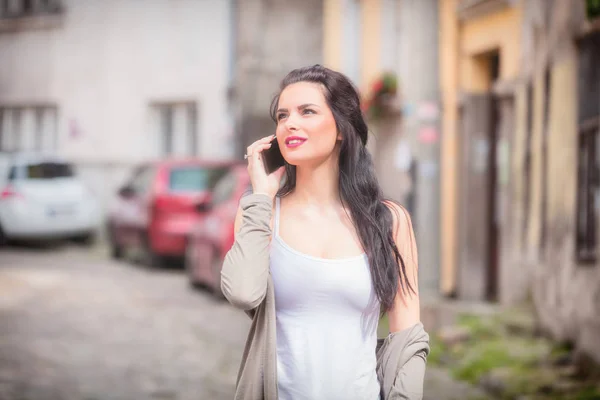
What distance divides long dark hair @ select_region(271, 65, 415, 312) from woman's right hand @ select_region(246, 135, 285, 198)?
87 mm

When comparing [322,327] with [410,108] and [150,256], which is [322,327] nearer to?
[410,108]

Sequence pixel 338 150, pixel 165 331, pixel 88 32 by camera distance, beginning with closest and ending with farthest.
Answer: pixel 338 150
pixel 165 331
pixel 88 32

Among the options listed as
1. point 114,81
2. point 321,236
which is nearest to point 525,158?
point 321,236

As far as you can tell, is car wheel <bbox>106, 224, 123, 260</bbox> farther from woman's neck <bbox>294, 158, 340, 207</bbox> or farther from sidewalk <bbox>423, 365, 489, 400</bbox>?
woman's neck <bbox>294, 158, 340, 207</bbox>

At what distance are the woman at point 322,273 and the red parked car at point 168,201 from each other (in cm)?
966

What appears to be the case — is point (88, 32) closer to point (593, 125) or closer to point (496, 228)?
point (496, 228)

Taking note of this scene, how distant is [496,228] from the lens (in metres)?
10.7

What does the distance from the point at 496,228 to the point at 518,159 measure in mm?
1720

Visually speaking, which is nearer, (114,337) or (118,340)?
(118,340)

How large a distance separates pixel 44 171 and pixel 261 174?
1441 cm

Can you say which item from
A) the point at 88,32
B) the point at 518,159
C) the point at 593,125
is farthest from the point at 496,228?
the point at 88,32

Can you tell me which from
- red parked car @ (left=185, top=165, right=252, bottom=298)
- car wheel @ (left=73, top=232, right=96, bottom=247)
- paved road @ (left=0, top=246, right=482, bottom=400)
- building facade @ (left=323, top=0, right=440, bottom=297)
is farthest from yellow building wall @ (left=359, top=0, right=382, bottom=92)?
car wheel @ (left=73, top=232, right=96, bottom=247)

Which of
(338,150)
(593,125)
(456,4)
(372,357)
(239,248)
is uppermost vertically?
(456,4)

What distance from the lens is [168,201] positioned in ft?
41.1
